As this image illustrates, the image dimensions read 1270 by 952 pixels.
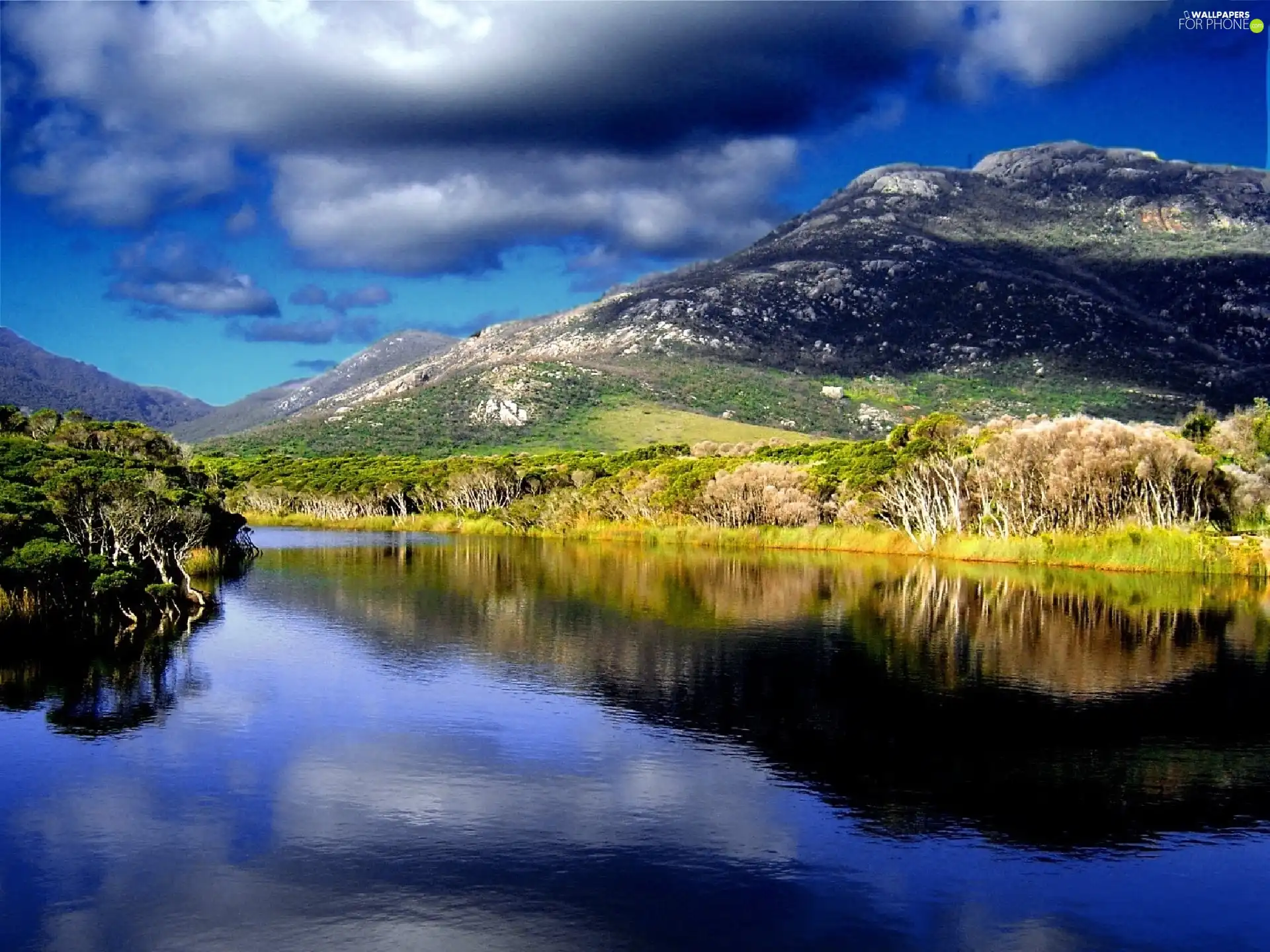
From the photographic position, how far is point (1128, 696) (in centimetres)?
3362

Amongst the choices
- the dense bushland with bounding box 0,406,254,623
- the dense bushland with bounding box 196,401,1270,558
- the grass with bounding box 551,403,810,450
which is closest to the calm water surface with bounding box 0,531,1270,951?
the dense bushland with bounding box 0,406,254,623

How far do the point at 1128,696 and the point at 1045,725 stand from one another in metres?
5.52

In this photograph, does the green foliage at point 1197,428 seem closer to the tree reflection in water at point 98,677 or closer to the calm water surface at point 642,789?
the calm water surface at point 642,789

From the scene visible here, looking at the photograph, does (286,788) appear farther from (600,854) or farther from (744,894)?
(744,894)

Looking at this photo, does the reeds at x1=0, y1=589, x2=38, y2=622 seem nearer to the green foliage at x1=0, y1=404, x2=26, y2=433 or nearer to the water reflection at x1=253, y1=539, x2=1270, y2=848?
the water reflection at x1=253, y1=539, x2=1270, y2=848

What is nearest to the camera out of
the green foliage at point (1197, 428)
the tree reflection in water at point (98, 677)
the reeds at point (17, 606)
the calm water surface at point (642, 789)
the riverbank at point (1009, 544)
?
the calm water surface at point (642, 789)

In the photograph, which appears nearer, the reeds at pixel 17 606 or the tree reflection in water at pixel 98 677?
the tree reflection in water at pixel 98 677

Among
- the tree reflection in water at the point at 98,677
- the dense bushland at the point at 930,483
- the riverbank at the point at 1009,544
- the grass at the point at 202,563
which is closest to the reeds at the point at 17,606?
the tree reflection in water at the point at 98,677

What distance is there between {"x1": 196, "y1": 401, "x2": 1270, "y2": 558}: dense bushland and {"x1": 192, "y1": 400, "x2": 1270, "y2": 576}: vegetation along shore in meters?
0.16

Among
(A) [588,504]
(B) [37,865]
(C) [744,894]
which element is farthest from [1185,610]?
(A) [588,504]

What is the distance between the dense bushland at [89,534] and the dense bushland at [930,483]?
5279cm

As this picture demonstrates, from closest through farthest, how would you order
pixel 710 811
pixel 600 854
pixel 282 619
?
1. pixel 600 854
2. pixel 710 811
3. pixel 282 619

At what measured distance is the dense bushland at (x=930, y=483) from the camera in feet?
240

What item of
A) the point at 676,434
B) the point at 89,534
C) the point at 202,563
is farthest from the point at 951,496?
the point at 676,434
